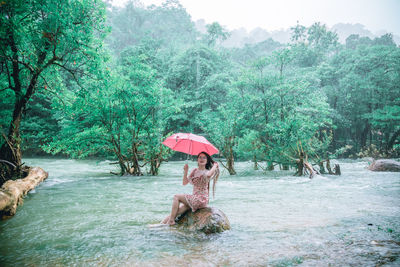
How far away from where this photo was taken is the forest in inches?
360

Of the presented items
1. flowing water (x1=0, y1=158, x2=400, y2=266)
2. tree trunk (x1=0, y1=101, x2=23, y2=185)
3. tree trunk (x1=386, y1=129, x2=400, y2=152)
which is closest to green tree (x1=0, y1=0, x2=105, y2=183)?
tree trunk (x1=0, y1=101, x2=23, y2=185)

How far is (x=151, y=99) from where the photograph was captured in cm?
1364

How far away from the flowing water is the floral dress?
1.93 ft

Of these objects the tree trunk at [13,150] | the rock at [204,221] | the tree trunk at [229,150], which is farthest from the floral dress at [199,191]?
the tree trunk at [229,150]

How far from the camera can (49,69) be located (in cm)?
1084

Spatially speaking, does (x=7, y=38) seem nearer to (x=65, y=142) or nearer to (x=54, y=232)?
(x=65, y=142)

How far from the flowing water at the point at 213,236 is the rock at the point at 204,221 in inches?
5.7

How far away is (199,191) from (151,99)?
953 cm

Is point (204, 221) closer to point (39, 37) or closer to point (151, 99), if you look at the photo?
point (39, 37)

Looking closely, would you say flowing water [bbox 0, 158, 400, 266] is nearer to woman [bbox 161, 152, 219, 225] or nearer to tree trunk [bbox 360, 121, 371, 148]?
woman [bbox 161, 152, 219, 225]

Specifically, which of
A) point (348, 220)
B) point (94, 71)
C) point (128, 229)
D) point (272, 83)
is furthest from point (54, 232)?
point (272, 83)

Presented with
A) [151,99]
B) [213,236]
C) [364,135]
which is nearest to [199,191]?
[213,236]

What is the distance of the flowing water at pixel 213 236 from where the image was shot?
3627 millimetres

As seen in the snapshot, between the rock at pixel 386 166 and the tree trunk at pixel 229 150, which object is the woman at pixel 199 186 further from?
the rock at pixel 386 166
